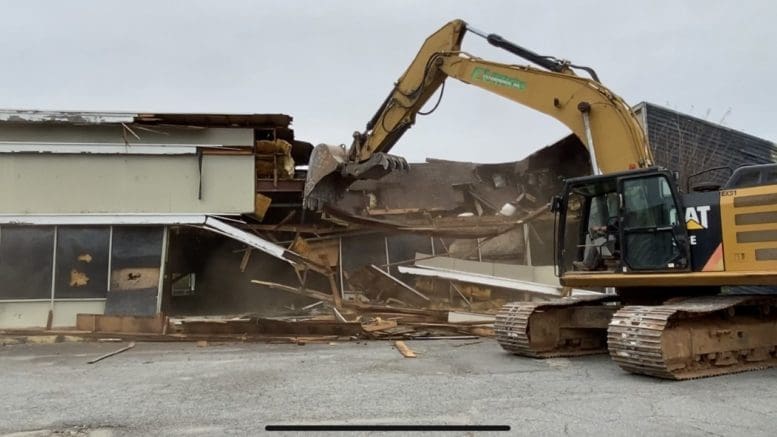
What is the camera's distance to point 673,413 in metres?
5.16

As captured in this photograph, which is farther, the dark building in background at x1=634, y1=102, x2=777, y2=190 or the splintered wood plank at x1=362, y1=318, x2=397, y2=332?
the dark building in background at x1=634, y1=102, x2=777, y2=190

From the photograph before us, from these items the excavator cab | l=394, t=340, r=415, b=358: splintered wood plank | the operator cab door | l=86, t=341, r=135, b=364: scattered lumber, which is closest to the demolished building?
l=86, t=341, r=135, b=364: scattered lumber

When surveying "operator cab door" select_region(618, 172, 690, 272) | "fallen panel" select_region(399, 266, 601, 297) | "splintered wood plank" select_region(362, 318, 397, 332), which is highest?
"operator cab door" select_region(618, 172, 690, 272)

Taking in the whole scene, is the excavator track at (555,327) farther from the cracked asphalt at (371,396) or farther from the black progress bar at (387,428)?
the black progress bar at (387,428)

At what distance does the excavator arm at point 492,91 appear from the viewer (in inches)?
338

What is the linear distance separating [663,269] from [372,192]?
976cm

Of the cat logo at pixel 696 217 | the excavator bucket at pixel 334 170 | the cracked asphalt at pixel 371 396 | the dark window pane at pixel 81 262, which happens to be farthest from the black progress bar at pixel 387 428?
the dark window pane at pixel 81 262

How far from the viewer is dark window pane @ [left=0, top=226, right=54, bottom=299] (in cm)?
1283

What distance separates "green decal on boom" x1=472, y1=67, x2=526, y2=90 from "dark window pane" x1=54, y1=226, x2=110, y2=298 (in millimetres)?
8892

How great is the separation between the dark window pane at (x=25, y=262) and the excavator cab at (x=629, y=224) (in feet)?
36.0

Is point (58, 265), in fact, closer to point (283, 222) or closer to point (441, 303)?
point (283, 222)

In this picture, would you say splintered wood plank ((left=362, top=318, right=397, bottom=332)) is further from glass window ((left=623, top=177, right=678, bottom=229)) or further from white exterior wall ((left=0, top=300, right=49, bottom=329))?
white exterior wall ((left=0, top=300, right=49, bottom=329))

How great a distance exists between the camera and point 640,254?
752cm

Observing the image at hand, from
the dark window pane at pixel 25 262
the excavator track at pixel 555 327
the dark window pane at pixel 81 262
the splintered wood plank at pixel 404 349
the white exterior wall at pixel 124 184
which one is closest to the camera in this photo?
the excavator track at pixel 555 327
